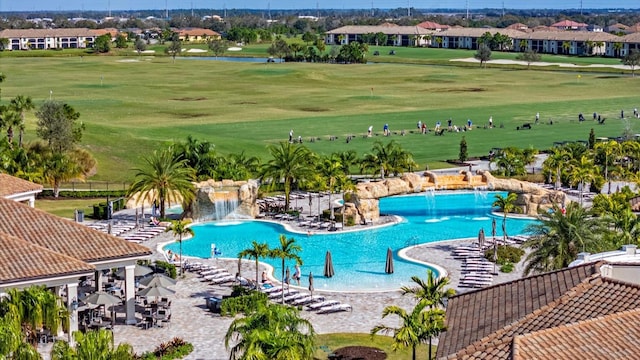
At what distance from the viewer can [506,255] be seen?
51812 mm

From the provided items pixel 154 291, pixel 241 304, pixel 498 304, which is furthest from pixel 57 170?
pixel 498 304

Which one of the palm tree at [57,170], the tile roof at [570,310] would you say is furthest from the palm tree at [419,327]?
the palm tree at [57,170]

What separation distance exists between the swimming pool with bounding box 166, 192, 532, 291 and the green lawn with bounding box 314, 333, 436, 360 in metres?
7.74

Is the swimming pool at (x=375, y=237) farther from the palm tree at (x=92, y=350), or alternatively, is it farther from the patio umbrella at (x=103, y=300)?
the palm tree at (x=92, y=350)

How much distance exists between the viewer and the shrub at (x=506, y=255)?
168ft

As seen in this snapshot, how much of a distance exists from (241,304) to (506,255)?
1479cm

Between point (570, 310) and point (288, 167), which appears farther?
point (288, 167)

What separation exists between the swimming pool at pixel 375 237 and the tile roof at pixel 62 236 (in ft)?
31.9

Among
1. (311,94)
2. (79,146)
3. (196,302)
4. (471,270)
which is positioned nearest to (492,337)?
(196,302)

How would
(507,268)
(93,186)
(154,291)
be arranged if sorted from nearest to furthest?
(154,291) → (507,268) → (93,186)

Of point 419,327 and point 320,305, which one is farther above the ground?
point 419,327

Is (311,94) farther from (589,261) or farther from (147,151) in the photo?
(589,261)

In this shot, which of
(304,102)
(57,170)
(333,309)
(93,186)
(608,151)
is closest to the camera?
(333,309)

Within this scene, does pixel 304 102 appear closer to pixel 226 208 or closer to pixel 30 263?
pixel 226 208
